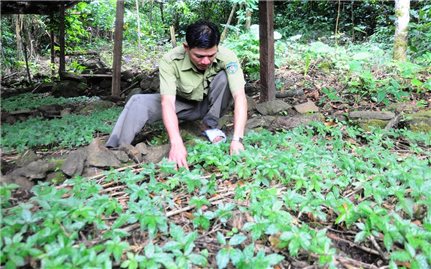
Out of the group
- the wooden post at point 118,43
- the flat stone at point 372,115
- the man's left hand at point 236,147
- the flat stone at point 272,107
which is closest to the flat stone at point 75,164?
the man's left hand at point 236,147

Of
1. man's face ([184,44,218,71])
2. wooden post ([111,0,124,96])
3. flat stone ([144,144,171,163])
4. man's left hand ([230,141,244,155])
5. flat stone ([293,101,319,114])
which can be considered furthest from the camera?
wooden post ([111,0,124,96])

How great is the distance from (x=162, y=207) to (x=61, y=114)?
3743 millimetres

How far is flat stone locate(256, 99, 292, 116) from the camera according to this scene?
4.58 meters

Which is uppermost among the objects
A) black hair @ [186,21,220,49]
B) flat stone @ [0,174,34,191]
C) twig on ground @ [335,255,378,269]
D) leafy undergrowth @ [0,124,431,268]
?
black hair @ [186,21,220,49]

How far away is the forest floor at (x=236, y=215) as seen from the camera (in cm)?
169

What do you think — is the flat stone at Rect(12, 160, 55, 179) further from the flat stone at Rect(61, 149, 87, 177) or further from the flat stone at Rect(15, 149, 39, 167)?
the flat stone at Rect(15, 149, 39, 167)

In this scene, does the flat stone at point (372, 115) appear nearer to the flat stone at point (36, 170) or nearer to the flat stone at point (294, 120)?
the flat stone at point (294, 120)

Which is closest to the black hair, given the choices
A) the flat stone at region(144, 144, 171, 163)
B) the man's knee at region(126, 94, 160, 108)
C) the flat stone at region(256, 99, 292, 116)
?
the man's knee at region(126, 94, 160, 108)

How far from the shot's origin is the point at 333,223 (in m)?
2.14

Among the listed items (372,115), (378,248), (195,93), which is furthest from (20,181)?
(372,115)

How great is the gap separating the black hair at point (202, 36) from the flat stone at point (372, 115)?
2017 mm

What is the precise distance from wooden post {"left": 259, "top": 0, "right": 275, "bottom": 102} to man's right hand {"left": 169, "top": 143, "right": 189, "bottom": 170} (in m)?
2.34

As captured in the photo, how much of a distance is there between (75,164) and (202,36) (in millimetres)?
1473

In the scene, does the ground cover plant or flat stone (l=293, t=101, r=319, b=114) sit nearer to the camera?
the ground cover plant
